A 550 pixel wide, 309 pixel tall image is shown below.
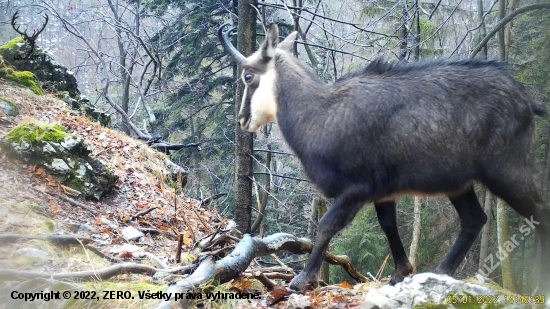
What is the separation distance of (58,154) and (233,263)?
3.47m

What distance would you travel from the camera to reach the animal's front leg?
384 cm

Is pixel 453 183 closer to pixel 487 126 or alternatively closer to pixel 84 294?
pixel 487 126

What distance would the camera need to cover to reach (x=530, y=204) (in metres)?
3.84

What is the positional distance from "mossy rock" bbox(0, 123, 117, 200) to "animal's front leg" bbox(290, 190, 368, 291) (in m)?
3.36

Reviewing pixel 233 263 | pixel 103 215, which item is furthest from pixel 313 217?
pixel 233 263

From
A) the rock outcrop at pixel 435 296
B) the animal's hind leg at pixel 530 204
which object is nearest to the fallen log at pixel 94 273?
the rock outcrop at pixel 435 296

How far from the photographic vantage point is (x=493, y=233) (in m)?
10.9

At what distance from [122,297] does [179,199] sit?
14.1 feet

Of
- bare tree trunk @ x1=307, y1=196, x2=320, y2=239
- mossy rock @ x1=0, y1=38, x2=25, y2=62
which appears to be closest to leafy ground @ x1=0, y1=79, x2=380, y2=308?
mossy rock @ x1=0, y1=38, x2=25, y2=62

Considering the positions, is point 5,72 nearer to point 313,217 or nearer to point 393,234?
point 313,217

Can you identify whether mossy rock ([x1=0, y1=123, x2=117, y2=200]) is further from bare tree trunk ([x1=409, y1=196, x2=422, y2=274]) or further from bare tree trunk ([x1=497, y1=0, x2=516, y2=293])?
bare tree trunk ([x1=497, y1=0, x2=516, y2=293])

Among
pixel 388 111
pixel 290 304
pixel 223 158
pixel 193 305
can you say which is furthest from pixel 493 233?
pixel 193 305

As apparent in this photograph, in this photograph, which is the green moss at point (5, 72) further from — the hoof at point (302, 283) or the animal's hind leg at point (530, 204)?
the animal's hind leg at point (530, 204)

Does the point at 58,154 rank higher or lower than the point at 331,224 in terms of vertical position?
higher
